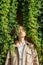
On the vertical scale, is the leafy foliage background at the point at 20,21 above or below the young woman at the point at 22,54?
above

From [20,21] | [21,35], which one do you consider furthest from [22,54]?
[20,21]

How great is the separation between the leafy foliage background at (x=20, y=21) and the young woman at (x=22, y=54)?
6cm

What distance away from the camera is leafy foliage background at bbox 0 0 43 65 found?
3.94 metres

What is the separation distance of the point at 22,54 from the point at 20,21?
0.43m

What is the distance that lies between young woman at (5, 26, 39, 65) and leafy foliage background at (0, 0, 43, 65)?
0.19 feet

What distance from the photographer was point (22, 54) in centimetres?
398

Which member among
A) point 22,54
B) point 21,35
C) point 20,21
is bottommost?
point 22,54

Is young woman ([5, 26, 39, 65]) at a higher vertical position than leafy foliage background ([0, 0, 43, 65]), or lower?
lower

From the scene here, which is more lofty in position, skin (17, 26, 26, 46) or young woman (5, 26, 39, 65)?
skin (17, 26, 26, 46)

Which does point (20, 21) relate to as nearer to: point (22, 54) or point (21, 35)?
point (21, 35)

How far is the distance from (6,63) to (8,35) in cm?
36

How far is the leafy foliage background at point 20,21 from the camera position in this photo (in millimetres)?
3939

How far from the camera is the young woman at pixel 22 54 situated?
3979 mm

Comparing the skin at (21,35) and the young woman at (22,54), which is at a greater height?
the skin at (21,35)
